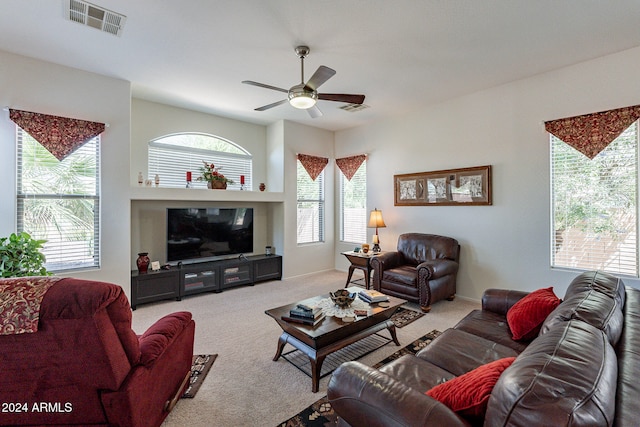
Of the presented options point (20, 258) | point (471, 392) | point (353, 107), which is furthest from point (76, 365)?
point (353, 107)

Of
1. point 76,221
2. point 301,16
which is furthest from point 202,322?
point 301,16

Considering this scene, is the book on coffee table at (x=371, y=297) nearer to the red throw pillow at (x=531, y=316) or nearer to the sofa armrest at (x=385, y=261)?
the red throw pillow at (x=531, y=316)

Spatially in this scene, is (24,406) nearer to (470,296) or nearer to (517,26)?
(517,26)

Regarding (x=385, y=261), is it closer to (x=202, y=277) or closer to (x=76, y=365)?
(x=202, y=277)

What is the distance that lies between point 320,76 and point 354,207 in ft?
12.0

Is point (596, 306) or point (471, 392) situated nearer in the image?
point (471, 392)

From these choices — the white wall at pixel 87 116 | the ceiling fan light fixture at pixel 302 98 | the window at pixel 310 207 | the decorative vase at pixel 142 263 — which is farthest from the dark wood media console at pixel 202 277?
the ceiling fan light fixture at pixel 302 98

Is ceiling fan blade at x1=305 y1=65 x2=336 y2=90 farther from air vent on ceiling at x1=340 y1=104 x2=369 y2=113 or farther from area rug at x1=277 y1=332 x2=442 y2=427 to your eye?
area rug at x1=277 y1=332 x2=442 y2=427

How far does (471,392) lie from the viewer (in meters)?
1.07

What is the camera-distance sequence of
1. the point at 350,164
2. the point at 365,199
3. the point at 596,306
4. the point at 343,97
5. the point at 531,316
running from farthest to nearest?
the point at 350,164 < the point at 365,199 < the point at 343,97 < the point at 531,316 < the point at 596,306

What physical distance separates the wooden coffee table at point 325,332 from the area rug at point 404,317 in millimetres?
663

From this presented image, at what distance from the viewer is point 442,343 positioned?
1.99m

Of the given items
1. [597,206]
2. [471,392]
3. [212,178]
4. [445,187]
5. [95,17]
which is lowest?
[471,392]

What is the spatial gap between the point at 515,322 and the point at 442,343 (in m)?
0.54
